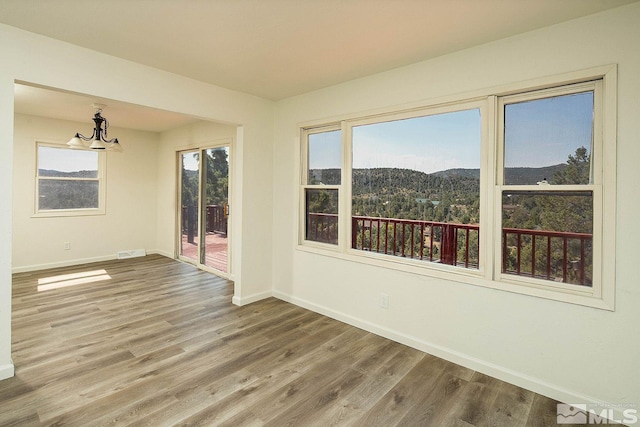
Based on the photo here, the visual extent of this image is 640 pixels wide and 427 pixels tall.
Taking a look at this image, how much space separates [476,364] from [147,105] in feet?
11.9

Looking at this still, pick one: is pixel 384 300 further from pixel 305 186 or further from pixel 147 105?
pixel 147 105

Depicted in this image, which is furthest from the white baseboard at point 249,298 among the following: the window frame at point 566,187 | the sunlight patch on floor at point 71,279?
the window frame at point 566,187

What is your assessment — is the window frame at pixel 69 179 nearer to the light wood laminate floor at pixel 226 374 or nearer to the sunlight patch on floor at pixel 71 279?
the sunlight patch on floor at pixel 71 279

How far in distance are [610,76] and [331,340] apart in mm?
2864

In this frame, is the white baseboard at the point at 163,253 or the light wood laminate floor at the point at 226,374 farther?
the white baseboard at the point at 163,253

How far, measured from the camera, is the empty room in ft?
6.61

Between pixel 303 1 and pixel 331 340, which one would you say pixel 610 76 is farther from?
pixel 331 340

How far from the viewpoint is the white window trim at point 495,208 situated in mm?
2004

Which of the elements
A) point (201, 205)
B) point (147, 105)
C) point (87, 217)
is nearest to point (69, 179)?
point (87, 217)

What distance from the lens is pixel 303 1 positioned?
6.37ft

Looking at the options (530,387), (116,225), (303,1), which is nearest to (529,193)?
(530,387)

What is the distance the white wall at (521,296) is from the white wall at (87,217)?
14.8 feet

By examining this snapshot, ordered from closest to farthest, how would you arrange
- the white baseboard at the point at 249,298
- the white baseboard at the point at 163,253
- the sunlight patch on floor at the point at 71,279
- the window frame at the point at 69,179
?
the white baseboard at the point at 249,298, the sunlight patch on floor at the point at 71,279, the window frame at the point at 69,179, the white baseboard at the point at 163,253

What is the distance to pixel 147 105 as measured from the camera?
299 cm
